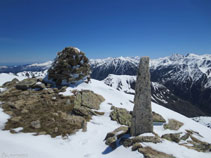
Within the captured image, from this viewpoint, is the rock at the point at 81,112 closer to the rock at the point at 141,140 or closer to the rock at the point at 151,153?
the rock at the point at 141,140

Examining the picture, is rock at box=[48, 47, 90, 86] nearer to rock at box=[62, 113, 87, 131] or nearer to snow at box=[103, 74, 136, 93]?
rock at box=[62, 113, 87, 131]

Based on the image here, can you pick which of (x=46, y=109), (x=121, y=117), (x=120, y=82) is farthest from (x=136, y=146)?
(x=120, y=82)

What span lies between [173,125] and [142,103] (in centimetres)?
1440

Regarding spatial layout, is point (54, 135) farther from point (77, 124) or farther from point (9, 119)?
point (9, 119)

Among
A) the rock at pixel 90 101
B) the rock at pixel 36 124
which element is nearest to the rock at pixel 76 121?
the rock at pixel 36 124

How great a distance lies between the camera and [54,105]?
1695 centimetres

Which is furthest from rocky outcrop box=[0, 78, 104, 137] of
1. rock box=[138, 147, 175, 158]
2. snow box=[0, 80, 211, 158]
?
rock box=[138, 147, 175, 158]

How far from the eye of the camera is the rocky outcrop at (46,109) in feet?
40.5

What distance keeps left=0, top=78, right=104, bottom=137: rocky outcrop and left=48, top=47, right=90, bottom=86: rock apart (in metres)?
4.25

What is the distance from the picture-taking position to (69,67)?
25.9 metres

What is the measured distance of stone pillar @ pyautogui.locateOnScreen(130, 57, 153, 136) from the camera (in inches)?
404

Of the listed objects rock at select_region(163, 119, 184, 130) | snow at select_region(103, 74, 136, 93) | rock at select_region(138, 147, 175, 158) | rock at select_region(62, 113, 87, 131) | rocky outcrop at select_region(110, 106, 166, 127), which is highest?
rock at select_region(138, 147, 175, 158)

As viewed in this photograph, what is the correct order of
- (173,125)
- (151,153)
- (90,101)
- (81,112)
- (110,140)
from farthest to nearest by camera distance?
(173,125) < (90,101) < (81,112) < (110,140) < (151,153)

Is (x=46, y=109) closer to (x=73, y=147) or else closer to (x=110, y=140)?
(x=73, y=147)
